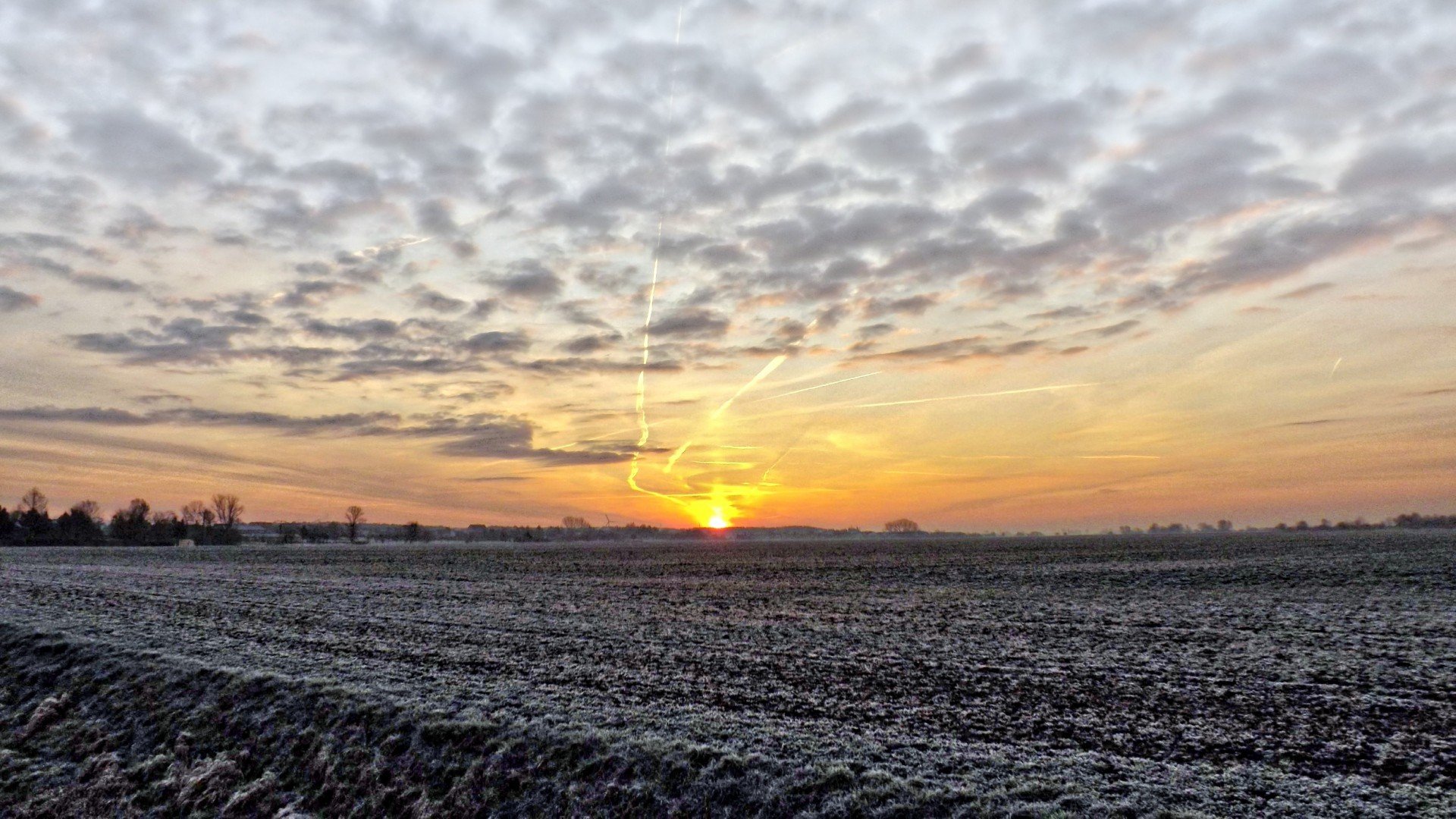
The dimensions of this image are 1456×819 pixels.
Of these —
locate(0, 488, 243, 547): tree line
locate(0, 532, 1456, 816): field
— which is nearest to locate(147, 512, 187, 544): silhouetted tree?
locate(0, 488, 243, 547): tree line

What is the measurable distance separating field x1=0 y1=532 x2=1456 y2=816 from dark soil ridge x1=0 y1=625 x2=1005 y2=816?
2.1 inches

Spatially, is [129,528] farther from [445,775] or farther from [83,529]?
[445,775]

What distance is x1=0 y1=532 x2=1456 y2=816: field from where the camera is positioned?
10875 millimetres

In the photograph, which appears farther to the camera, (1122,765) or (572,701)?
(572,701)

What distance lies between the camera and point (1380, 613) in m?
28.1

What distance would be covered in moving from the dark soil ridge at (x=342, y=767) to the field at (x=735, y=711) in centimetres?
5

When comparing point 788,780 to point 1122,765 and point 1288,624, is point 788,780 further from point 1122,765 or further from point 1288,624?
point 1288,624

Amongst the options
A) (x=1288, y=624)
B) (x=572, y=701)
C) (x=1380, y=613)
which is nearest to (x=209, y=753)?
(x=572, y=701)

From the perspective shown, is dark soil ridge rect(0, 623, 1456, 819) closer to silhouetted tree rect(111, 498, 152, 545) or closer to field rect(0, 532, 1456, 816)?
field rect(0, 532, 1456, 816)

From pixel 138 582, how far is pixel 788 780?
2015 inches

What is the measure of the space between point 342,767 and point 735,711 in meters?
6.75

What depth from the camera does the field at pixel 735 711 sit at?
35.7ft

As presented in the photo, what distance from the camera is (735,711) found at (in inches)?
564

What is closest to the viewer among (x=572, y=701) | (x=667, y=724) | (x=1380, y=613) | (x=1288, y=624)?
(x=667, y=724)
